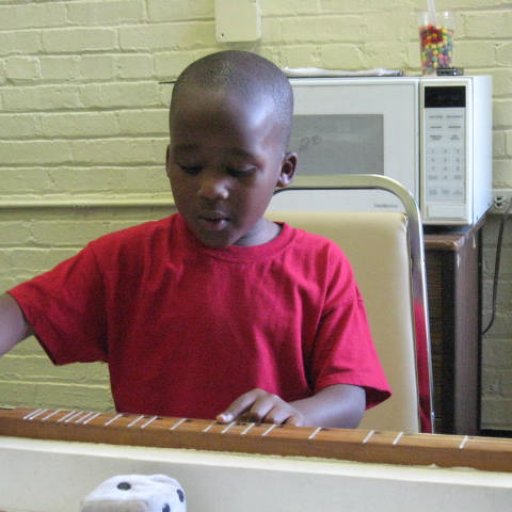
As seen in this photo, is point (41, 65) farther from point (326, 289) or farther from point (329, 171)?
point (326, 289)

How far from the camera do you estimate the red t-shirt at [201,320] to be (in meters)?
1.03

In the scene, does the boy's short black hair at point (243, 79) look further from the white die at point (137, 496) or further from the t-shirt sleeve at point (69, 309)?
the white die at point (137, 496)

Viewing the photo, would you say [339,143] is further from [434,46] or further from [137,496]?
[137,496]

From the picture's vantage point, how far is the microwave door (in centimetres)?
214

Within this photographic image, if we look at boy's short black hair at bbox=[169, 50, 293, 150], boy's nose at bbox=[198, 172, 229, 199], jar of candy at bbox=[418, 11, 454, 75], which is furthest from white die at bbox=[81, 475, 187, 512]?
jar of candy at bbox=[418, 11, 454, 75]

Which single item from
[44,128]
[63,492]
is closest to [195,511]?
[63,492]

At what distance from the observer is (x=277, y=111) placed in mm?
1062

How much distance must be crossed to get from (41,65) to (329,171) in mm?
1090

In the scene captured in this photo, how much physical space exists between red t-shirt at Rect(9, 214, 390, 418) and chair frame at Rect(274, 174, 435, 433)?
360mm

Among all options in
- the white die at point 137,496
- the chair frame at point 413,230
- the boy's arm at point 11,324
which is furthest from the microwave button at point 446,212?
the white die at point 137,496

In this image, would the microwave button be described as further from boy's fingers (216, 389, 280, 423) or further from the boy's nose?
boy's fingers (216, 389, 280, 423)

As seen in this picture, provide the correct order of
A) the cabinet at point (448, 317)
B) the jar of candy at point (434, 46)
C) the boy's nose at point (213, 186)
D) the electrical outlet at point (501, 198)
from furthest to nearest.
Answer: the electrical outlet at point (501, 198) → the jar of candy at point (434, 46) → the cabinet at point (448, 317) → the boy's nose at point (213, 186)

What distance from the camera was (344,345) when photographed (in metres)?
1.04

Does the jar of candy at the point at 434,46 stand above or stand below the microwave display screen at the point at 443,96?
above
